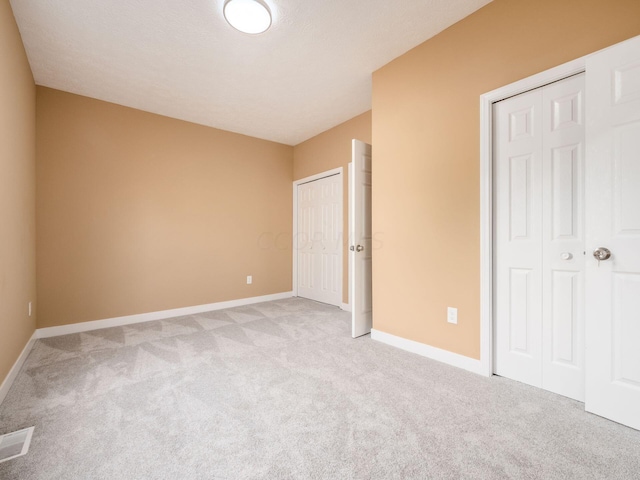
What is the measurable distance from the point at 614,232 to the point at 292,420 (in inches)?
81.4

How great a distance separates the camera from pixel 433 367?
231 centimetres

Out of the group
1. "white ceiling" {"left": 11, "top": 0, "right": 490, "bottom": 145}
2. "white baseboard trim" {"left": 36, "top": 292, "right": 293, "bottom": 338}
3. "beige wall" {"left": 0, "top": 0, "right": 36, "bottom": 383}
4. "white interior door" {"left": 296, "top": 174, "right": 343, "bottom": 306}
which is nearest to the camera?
"beige wall" {"left": 0, "top": 0, "right": 36, "bottom": 383}

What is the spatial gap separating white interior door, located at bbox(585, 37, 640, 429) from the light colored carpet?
9.0 inches

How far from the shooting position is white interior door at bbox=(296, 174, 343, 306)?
4.49 m

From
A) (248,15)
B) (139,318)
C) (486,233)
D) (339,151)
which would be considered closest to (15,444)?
(139,318)

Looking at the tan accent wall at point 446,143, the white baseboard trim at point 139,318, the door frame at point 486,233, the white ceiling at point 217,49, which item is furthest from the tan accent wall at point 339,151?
the door frame at point 486,233

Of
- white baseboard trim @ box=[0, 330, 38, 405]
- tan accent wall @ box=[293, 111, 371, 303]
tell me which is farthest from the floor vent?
tan accent wall @ box=[293, 111, 371, 303]

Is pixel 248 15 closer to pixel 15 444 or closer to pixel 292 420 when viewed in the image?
pixel 292 420

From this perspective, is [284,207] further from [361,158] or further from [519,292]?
[519,292]

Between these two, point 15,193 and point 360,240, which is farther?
point 360,240

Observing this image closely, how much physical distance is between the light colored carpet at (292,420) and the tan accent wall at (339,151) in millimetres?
2021

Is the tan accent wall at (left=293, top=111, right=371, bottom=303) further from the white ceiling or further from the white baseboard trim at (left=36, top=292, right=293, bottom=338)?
the white baseboard trim at (left=36, top=292, right=293, bottom=338)

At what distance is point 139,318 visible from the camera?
372 centimetres

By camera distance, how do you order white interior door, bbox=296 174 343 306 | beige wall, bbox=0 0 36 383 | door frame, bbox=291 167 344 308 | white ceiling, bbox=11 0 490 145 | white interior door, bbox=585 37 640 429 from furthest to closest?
white interior door, bbox=296 174 343 306
door frame, bbox=291 167 344 308
white ceiling, bbox=11 0 490 145
beige wall, bbox=0 0 36 383
white interior door, bbox=585 37 640 429
